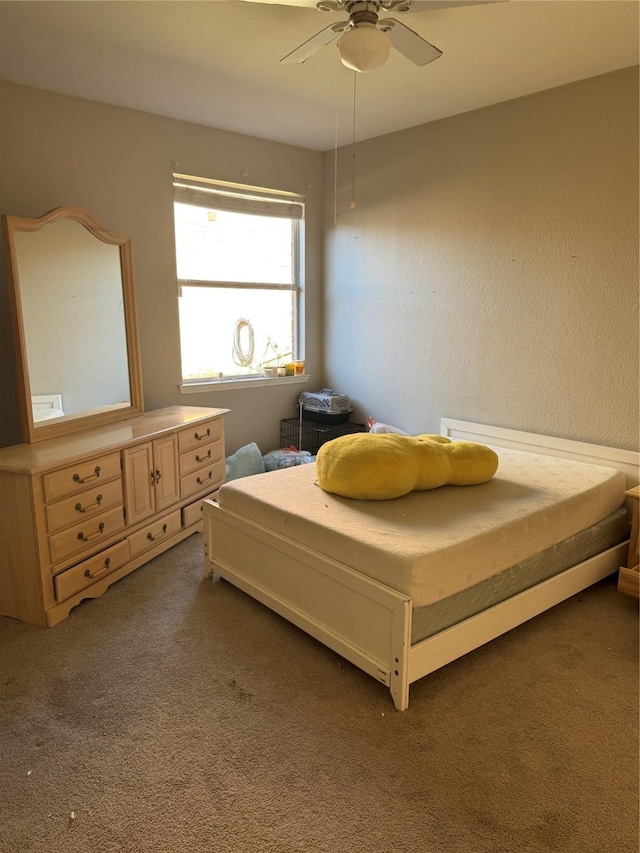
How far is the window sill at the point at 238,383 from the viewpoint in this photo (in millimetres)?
3951

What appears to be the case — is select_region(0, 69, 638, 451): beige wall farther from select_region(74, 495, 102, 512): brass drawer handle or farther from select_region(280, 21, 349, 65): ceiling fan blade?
select_region(280, 21, 349, 65): ceiling fan blade

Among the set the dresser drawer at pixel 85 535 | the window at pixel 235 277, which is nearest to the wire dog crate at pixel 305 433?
the window at pixel 235 277

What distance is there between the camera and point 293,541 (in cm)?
228

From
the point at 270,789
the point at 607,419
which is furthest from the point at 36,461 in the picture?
the point at 607,419

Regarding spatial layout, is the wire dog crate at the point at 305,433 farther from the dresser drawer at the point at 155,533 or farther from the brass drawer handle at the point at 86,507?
the brass drawer handle at the point at 86,507

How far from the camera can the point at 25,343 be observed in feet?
8.83

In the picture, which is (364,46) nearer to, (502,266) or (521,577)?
(502,266)

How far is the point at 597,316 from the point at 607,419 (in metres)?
0.56

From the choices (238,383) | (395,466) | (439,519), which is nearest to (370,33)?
(395,466)

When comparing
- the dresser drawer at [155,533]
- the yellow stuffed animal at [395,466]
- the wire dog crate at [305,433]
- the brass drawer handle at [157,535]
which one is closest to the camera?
the yellow stuffed animal at [395,466]

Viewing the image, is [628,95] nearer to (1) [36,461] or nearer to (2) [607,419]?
(2) [607,419]

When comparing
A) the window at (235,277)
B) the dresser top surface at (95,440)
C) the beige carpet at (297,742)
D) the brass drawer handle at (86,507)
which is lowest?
the beige carpet at (297,742)

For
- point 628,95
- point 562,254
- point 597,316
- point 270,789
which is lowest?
point 270,789

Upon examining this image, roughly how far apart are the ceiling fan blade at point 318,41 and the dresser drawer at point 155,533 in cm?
227
